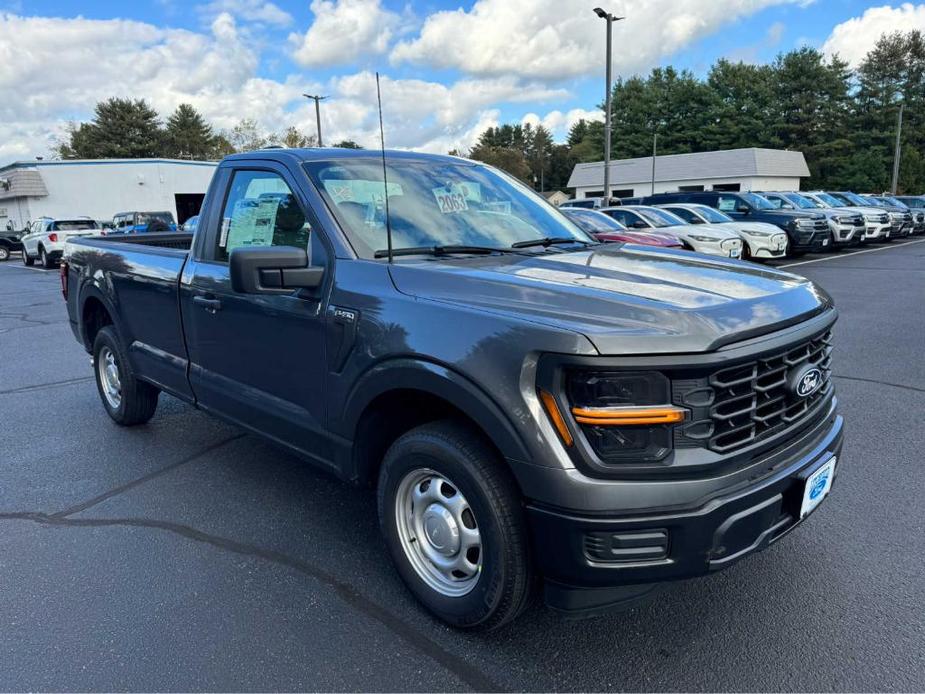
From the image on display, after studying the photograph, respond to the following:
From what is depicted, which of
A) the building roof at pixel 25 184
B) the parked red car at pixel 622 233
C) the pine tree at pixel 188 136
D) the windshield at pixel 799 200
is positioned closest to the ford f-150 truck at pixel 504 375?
the parked red car at pixel 622 233

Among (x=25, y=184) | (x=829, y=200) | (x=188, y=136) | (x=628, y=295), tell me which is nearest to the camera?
(x=628, y=295)

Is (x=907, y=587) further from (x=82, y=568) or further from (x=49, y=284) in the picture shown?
(x=49, y=284)

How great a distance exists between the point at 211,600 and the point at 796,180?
63.6 m

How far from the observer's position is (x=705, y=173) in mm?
55562

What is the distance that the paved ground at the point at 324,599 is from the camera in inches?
97.5

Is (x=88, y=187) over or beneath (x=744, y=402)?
over

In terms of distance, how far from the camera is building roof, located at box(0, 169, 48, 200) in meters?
39.8

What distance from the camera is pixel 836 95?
63406 mm

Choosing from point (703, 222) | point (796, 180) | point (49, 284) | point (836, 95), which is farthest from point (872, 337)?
point (836, 95)

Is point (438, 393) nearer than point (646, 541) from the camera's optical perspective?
No

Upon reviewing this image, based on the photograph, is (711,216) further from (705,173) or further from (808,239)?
(705,173)

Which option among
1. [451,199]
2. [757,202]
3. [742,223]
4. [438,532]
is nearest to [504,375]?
[438,532]

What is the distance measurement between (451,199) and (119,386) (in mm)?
3163

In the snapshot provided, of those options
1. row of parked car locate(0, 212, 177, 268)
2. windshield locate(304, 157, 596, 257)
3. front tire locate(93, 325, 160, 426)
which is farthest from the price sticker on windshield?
row of parked car locate(0, 212, 177, 268)
